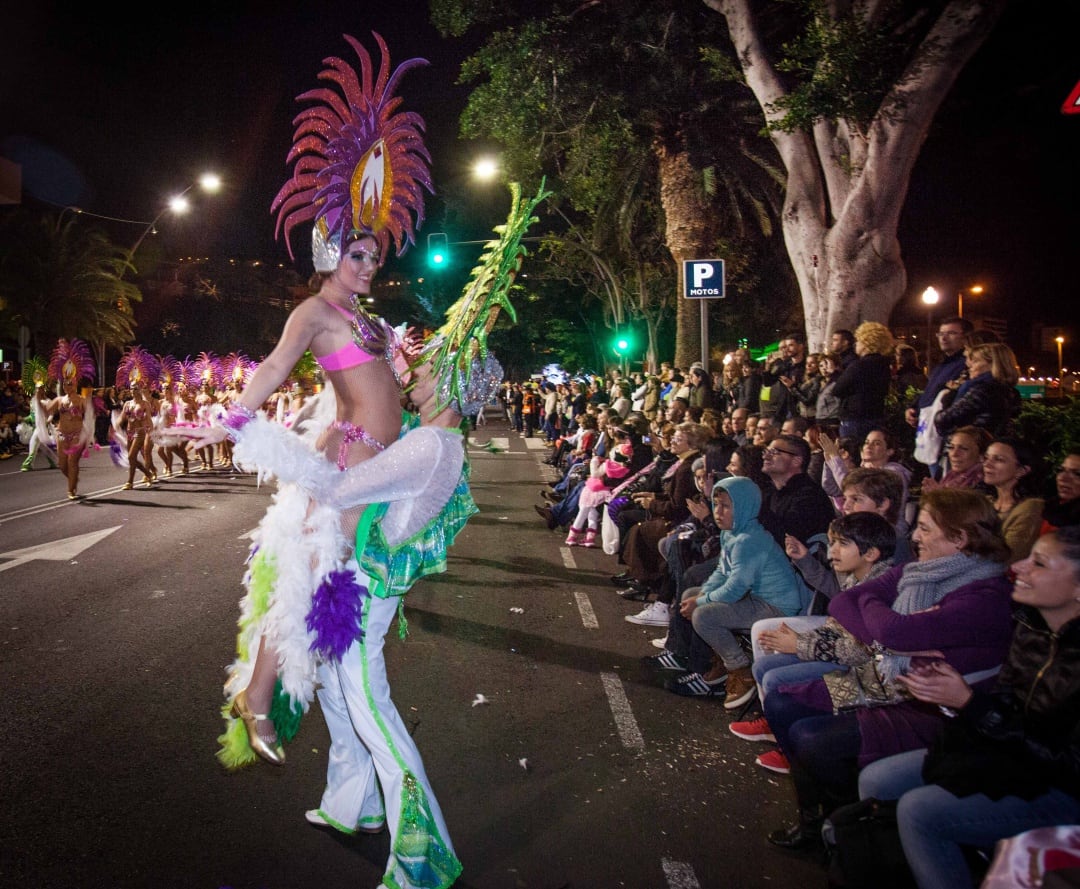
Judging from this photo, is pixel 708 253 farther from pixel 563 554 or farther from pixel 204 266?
pixel 204 266

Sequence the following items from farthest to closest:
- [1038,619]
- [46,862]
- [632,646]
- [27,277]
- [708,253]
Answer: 1. [27,277]
2. [708,253]
3. [632,646]
4. [46,862]
5. [1038,619]

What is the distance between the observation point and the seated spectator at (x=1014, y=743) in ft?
8.55

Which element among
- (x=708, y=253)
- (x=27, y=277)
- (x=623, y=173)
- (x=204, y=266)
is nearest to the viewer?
(x=708, y=253)

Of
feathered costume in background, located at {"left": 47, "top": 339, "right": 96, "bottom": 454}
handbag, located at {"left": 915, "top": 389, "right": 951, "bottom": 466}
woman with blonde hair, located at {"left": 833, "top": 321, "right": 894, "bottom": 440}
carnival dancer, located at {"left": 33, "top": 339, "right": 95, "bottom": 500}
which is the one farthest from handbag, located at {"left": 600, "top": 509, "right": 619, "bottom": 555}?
feathered costume in background, located at {"left": 47, "top": 339, "right": 96, "bottom": 454}

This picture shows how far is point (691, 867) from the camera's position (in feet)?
11.1

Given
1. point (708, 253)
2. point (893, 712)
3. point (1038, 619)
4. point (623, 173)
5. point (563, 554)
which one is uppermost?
point (623, 173)

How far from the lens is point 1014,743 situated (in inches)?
104

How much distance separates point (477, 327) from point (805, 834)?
2.52m

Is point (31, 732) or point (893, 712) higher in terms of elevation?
point (893, 712)

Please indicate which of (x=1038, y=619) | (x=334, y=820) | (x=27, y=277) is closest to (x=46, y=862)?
(x=334, y=820)

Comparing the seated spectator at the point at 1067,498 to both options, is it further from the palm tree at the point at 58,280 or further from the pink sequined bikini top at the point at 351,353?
the palm tree at the point at 58,280

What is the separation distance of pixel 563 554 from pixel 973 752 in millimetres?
7349

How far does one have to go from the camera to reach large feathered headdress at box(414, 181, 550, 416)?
333cm

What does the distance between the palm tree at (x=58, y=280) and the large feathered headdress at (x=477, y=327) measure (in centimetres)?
3098
